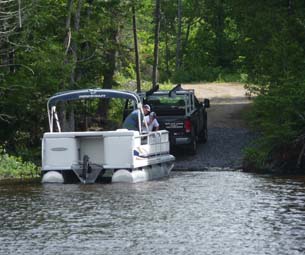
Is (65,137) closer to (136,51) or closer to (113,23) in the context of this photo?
(113,23)

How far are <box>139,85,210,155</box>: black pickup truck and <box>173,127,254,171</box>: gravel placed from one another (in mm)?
439

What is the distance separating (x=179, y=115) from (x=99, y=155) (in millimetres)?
6294

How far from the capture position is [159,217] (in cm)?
1797

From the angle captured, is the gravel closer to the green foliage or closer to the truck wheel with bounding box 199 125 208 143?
the truck wheel with bounding box 199 125 208 143

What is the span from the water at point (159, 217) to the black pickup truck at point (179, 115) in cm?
460

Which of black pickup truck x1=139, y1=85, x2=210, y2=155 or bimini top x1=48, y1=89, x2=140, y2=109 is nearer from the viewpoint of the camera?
bimini top x1=48, y1=89, x2=140, y2=109

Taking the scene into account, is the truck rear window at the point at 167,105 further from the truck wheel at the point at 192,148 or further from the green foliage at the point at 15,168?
the green foliage at the point at 15,168

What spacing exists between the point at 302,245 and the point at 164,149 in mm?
11246

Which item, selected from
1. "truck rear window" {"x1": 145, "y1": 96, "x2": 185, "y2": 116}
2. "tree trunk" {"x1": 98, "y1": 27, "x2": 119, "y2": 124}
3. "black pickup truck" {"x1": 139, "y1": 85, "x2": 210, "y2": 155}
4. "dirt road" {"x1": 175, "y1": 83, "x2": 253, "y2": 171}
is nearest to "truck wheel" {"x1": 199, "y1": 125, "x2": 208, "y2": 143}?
"black pickup truck" {"x1": 139, "y1": 85, "x2": 210, "y2": 155}

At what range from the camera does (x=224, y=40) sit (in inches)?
2884

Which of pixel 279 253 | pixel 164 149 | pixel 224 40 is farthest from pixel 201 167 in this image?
→ pixel 224 40

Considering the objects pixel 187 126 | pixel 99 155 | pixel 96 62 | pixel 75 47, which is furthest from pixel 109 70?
pixel 99 155

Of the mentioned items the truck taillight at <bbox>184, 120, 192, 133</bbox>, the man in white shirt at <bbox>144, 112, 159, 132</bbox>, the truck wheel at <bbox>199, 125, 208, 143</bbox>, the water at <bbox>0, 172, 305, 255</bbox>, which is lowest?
the water at <bbox>0, 172, 305, 255</bbox>

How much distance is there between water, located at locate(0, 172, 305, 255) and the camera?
14992mm
